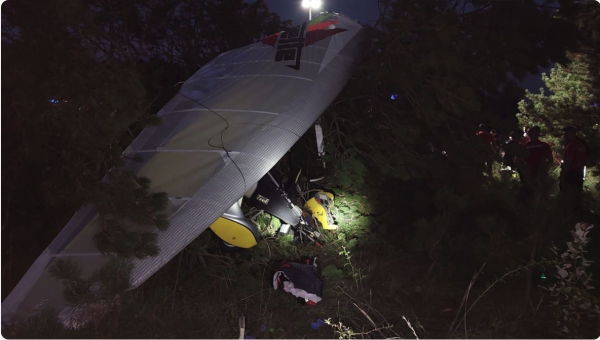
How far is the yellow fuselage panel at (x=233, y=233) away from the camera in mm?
4395

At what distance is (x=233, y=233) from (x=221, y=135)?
1117 mm

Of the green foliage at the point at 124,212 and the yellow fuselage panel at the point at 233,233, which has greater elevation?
the green foliage at the point at 124,212

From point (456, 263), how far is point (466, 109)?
1.73 metres

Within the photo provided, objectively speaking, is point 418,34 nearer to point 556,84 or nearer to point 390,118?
point 390,118

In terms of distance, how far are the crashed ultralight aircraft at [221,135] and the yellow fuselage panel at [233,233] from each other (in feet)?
2.50

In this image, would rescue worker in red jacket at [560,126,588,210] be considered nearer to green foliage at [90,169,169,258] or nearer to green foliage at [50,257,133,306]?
green foliage at [90,169,169,258]

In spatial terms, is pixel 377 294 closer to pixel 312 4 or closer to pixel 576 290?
pixel 576 290

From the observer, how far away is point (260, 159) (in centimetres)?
388

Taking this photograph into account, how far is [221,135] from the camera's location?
13.3 ft

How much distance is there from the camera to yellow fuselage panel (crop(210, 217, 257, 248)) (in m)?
4.39

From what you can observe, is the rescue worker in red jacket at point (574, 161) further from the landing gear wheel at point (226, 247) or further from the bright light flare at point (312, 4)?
the bright light flare at point (312, 4)

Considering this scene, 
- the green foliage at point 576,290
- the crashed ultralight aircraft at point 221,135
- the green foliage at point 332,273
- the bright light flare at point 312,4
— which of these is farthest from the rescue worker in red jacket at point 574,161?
the bright light flare at point 312,4

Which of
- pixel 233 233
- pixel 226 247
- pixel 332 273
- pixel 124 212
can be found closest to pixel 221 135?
pixel 233 233

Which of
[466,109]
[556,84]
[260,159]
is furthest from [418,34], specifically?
[556,84]
